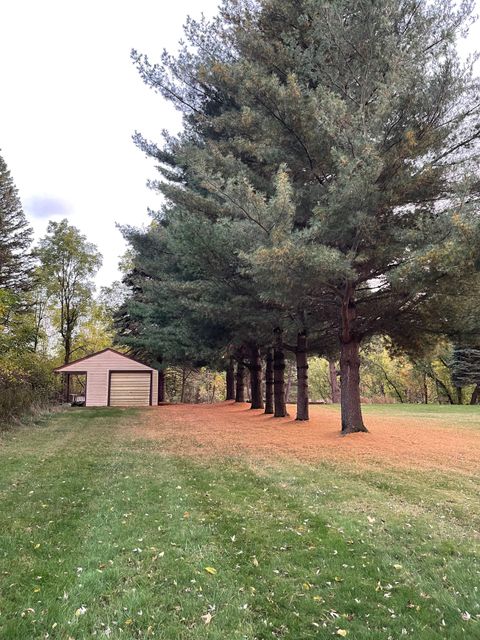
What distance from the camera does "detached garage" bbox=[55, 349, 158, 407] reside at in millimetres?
23469

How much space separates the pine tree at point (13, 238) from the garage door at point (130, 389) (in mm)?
10304

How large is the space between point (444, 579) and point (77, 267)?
29994mm

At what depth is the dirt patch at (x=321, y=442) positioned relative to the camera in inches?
318

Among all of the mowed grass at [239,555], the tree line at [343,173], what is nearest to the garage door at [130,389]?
the tree line at [343,173]

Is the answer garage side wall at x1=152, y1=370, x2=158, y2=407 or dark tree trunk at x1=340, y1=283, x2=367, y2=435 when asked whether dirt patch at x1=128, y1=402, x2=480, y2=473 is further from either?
garage side wall at x1=152, y1=370, x2=158, y2=407

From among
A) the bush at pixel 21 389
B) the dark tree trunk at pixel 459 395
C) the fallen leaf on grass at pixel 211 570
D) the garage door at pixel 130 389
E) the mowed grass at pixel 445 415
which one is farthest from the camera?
the dark tree trunk at pixel 459 395

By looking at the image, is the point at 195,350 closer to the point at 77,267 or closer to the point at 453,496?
the point at 453,496

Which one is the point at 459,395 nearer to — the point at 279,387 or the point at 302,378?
the point at 279,387

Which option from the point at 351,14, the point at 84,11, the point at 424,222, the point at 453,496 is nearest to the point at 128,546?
the point at 453,496

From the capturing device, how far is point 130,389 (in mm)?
23812

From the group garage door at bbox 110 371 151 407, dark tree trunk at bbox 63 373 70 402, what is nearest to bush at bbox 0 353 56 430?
garage door at bbox 110 371 151 407

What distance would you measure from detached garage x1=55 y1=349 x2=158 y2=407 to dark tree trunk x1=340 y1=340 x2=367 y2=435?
48.8 ft

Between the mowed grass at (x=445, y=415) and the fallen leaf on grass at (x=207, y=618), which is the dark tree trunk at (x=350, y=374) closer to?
the mowed grass at (x=445, y=415)

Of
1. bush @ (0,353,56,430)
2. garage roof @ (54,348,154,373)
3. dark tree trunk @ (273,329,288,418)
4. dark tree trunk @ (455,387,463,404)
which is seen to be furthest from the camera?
dark tree trunk @ (455,387,463,404)
